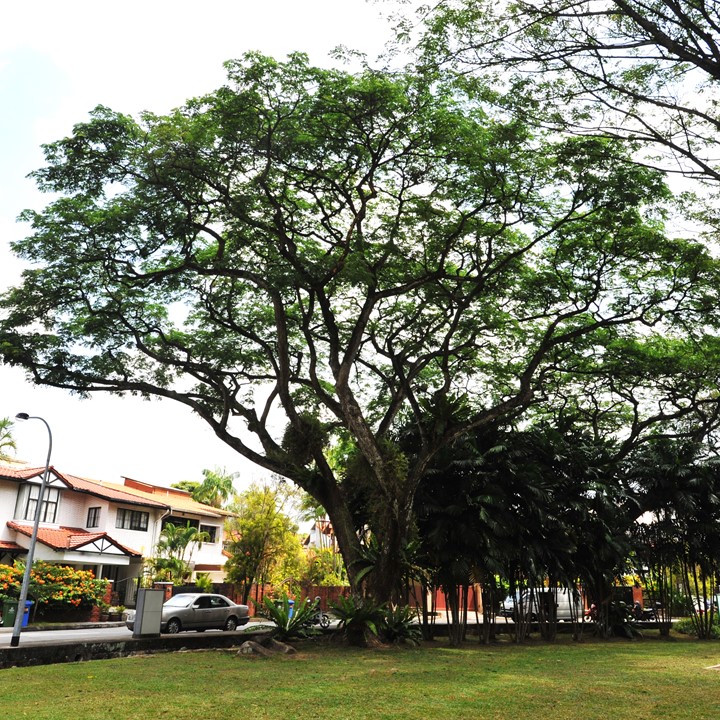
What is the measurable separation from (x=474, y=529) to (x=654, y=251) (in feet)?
27.4

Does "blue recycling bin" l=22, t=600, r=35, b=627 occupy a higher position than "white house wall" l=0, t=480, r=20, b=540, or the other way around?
"white house wall" l=0, t=480, r=20, b=540

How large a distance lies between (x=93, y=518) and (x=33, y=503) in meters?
3.88

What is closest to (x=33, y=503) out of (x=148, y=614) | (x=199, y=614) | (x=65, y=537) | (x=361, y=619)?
(x=65, y=537)

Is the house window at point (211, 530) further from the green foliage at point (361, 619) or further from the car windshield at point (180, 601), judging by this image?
the green foliage at point (361, 619)

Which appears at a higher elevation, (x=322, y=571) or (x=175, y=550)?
(x=175, y=550)

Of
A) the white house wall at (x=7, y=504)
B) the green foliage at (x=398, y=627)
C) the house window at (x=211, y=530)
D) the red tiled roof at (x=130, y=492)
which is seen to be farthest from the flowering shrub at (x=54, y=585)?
the green foliage at (x=398, y=627)

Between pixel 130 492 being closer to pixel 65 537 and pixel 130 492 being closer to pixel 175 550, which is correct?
pixel 175 550

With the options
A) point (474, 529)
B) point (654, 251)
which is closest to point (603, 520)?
point (474, 529)

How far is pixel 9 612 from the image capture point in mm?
24828

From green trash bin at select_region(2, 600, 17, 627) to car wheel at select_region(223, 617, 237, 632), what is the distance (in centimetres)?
769

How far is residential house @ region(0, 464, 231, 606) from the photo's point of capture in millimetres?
32000

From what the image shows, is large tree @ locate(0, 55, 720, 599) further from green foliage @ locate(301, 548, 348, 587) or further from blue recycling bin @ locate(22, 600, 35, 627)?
green foliage @ locate(301, 548, 348, 587)

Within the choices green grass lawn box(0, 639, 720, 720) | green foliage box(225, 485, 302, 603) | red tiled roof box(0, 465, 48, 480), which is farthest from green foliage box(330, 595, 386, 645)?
red tiled roof box(0, 465, 48, 480)

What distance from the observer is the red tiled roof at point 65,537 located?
3169 cm
